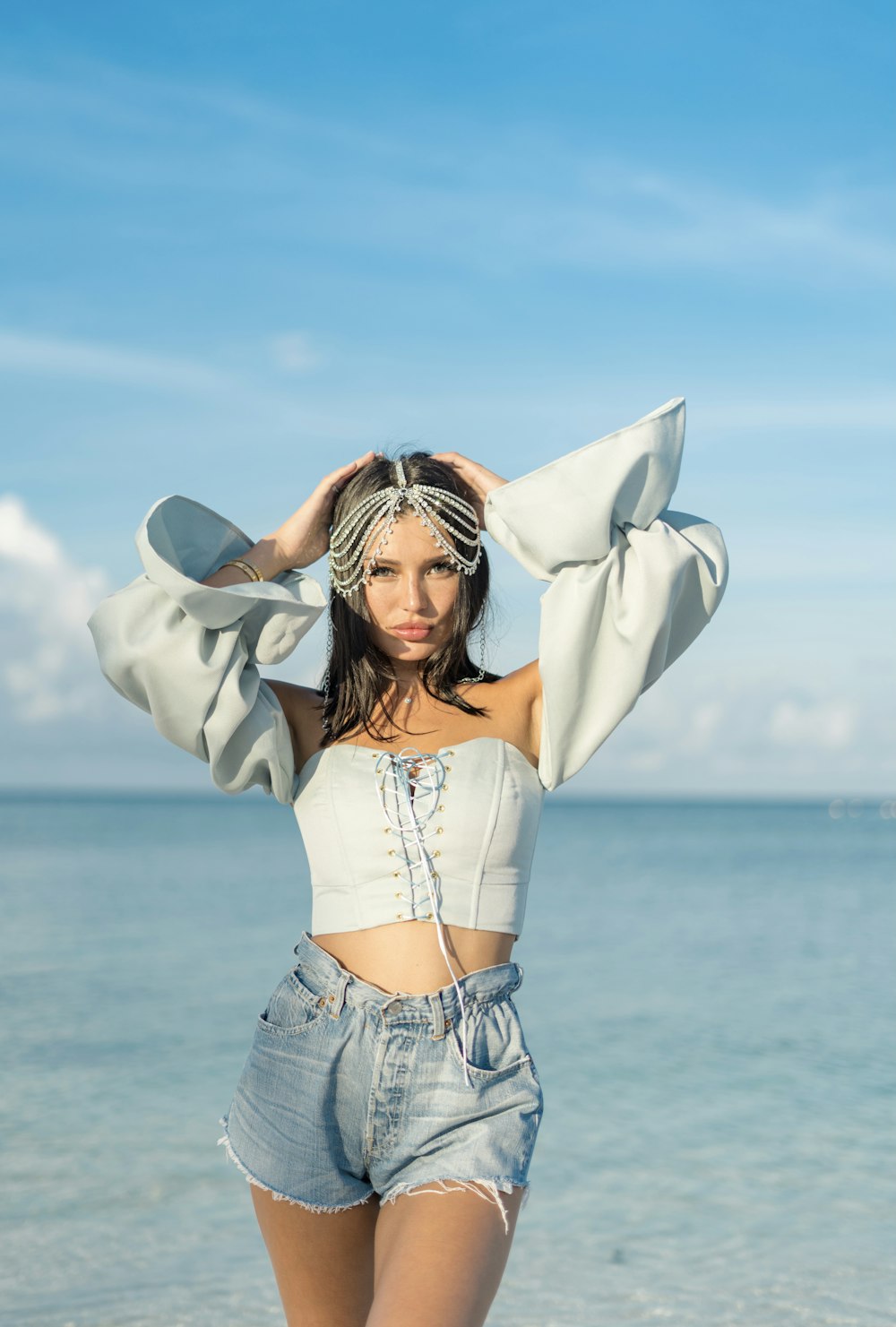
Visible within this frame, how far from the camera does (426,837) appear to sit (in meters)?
2.75

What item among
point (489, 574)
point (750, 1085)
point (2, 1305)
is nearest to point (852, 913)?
point (750, 1085)

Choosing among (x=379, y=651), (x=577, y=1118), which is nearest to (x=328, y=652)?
(x=379, y=651)

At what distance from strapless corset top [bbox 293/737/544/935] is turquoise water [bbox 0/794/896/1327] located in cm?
287

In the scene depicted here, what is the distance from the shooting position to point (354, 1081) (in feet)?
8.39

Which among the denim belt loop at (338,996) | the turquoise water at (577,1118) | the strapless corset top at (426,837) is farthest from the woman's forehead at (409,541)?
the turquoise water at (577,1118)

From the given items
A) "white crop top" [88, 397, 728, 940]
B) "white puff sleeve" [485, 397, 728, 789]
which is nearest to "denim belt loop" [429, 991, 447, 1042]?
"white crop top" [88, 397, 728, 940]

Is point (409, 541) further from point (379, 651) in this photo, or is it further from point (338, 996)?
point (338, 996)

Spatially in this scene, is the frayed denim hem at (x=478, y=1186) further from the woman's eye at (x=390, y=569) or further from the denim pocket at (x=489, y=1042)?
the woman's eye at (x=390, y=569)

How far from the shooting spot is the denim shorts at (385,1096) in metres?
2.48

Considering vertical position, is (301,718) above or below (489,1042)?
above

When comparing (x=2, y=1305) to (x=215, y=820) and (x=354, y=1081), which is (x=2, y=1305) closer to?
(x=354, y=1081)

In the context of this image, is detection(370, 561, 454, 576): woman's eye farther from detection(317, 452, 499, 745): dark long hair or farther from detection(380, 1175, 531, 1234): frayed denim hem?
detection(380, 1175, 531, 1234): frayed denim hem

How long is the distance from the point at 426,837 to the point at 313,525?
81cm

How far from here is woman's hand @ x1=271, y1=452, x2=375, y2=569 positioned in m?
3.09
